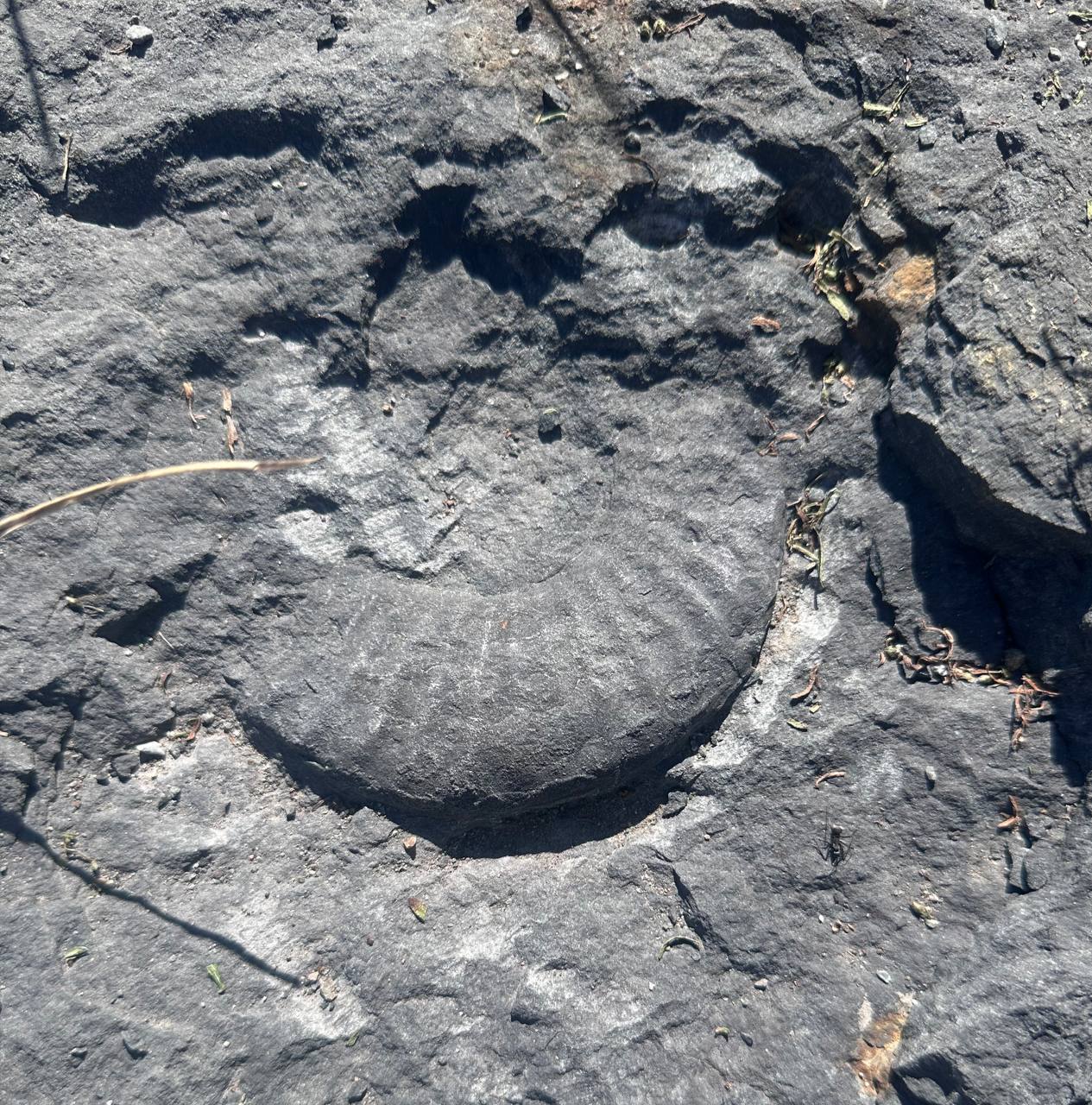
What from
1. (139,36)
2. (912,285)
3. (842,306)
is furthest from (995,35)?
(139,36)

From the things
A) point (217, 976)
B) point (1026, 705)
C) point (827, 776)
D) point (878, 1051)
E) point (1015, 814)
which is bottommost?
point (217, 976)

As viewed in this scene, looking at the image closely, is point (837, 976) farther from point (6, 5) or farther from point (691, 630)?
point (6, 5)

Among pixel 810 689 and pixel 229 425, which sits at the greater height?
pixel 229 425

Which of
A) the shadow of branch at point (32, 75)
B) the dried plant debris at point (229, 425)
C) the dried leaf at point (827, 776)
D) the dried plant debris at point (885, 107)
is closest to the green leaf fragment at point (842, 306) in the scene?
the dried plant debris at point (885, 107)

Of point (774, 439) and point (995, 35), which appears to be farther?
point (774, 439)

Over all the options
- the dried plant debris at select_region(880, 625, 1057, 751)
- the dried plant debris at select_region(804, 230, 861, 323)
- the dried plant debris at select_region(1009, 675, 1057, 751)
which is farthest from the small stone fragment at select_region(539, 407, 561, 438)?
the dried plant debris at select_region(1009, 675, 1057, 751)

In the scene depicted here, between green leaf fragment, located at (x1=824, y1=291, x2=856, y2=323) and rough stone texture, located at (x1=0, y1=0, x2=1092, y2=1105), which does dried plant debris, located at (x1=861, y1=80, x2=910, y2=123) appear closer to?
rough stone texture, located at (x1=0, y1=0, x2=1092, y2=1105)

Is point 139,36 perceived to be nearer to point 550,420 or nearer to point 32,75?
point 32,75
